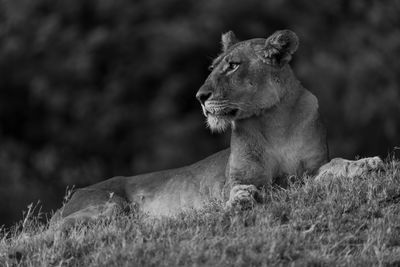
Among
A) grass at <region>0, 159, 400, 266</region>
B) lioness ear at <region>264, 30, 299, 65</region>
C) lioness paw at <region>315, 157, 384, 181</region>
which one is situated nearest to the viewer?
grass at <region>0, 159, 400, 266</region>

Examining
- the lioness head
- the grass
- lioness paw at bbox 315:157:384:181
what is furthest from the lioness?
the grass

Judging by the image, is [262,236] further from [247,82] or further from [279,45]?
[279,45]

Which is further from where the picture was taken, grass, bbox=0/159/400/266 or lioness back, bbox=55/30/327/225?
lioness back, bbox=55/30/327/225

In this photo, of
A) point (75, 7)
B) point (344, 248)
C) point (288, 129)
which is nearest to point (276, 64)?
point (288, 129)

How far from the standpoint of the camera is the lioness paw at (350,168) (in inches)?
322

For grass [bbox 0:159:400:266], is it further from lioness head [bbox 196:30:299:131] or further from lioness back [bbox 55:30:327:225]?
lioness head [bbox 196:30:299:131]

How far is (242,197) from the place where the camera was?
788 cm

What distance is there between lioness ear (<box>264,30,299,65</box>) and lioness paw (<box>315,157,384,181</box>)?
1090mm

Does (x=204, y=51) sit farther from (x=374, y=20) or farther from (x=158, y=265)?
(x=158, y=265)

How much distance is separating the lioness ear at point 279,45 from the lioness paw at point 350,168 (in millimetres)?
1090

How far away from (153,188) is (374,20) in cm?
1267

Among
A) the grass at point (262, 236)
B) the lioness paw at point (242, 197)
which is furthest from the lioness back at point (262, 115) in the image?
the grass at point (262, 236)

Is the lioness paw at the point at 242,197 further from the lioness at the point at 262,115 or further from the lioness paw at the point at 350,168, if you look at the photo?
the lioness paw at the point at 350,168

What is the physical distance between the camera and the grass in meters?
6.56
